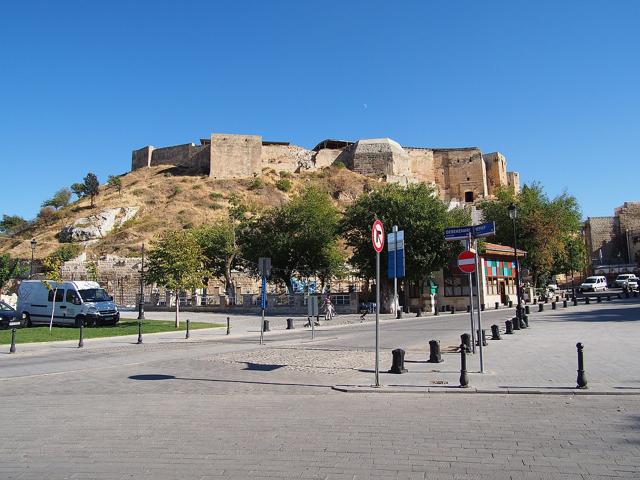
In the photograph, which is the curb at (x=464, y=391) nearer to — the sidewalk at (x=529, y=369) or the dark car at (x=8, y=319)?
the sidewalk at (x=529, y=369)

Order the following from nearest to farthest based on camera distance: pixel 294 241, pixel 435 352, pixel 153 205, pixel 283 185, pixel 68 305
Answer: pixel 435 352
pixel 68 305
pixel 294 241
pixel 153 205
pixel 283 185

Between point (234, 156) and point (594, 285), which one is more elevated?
point (234, 156)

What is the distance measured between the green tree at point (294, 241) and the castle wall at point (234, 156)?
169ft

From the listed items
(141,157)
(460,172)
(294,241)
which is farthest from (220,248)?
(460,172)

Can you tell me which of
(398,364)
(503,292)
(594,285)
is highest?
(594,285)

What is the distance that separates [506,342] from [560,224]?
40602 millimetres

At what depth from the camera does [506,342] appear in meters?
15.8

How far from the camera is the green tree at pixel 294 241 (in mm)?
40062

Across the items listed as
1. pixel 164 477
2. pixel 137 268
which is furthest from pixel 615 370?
pixel 137 268

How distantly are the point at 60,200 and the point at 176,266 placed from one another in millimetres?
75484

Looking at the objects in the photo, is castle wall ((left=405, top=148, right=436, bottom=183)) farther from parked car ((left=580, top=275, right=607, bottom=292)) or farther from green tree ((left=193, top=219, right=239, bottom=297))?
green tree ((left=193, top=219, right=239, bottom=297))

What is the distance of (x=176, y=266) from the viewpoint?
2552 cm

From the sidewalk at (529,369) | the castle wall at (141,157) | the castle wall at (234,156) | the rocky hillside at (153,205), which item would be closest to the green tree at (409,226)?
the sidewalk at (529,369)

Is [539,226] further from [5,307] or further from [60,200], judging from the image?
[60,200]
